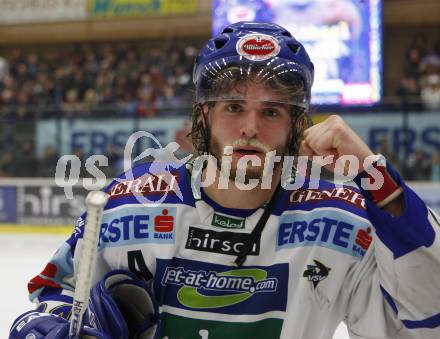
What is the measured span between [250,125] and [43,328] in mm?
575

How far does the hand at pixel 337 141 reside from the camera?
45.3 inches

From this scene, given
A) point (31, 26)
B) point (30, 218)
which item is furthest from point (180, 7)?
point (30, 218)

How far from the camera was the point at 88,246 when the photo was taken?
91 cm

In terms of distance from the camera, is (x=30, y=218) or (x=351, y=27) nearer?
(x=30, y=218)

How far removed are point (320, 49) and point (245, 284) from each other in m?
6.28

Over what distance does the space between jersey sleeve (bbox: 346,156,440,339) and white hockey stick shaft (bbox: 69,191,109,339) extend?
507 millimetres

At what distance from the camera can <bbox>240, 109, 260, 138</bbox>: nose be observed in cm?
130

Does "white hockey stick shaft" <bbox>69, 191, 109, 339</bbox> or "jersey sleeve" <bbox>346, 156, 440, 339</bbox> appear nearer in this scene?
"white hockey stick shaft" <bbox>69, 191, 109, 339</bbox>

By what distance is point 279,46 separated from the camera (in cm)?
138

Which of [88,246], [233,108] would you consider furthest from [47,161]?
[88,246]

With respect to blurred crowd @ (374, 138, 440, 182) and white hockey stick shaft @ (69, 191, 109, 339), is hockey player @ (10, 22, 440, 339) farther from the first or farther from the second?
blurred crowd @ (374, 138, 440, 182)

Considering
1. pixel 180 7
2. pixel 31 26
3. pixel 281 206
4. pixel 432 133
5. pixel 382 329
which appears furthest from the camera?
pixel 31 26

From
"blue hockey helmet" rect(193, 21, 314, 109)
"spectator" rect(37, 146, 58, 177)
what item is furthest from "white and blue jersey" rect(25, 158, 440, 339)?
"spectator" rect(37, 146, 58, 177)

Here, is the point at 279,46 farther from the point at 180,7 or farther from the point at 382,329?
the point at 180,7
